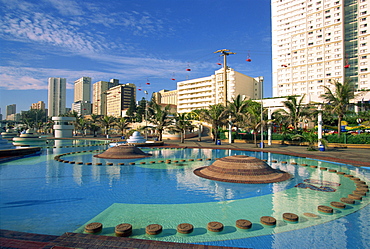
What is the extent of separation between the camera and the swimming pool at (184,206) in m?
6.20

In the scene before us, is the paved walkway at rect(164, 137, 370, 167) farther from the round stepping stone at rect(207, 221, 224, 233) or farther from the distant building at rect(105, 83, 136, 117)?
the distant building at rect(105, 83, 136, 117)

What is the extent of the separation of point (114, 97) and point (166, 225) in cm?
17135

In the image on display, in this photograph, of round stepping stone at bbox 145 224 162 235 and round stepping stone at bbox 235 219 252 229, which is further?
round stepping stone at bbox 235 219 252 229

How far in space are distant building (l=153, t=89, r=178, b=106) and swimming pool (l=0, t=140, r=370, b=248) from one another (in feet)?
421

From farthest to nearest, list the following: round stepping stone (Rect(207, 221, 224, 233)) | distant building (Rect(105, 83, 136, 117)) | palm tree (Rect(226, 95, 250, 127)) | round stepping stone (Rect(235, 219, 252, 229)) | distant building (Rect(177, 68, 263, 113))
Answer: distant building (Rect(105, 83, 136, 117)), distant building (Rect(177, 68, 263, 113)), palm tree (Rect(226, 95, 250, 127)), round stepping stone (Rect(235, 219, 252, 229)), round stepping stone (Rect(207, 221, 224, 233))

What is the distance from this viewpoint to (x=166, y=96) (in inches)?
5846

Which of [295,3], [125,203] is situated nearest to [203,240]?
[125,203]

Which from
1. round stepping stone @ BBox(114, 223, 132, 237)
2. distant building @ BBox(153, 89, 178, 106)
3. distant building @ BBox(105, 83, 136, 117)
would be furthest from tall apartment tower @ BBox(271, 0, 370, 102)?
distant building @ BBox(105, 83, 136, 117)

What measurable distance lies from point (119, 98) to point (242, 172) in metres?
160

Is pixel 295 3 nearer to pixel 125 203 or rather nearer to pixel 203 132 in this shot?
pixel 203 132

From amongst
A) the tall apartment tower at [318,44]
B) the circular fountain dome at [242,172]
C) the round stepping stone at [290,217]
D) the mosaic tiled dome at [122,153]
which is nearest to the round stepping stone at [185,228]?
the round stepping stone at [290,217]

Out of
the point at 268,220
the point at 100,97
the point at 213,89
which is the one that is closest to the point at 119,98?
the point at 100,97

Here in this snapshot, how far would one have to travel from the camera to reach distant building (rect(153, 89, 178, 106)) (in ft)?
466

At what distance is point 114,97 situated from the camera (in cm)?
16850
